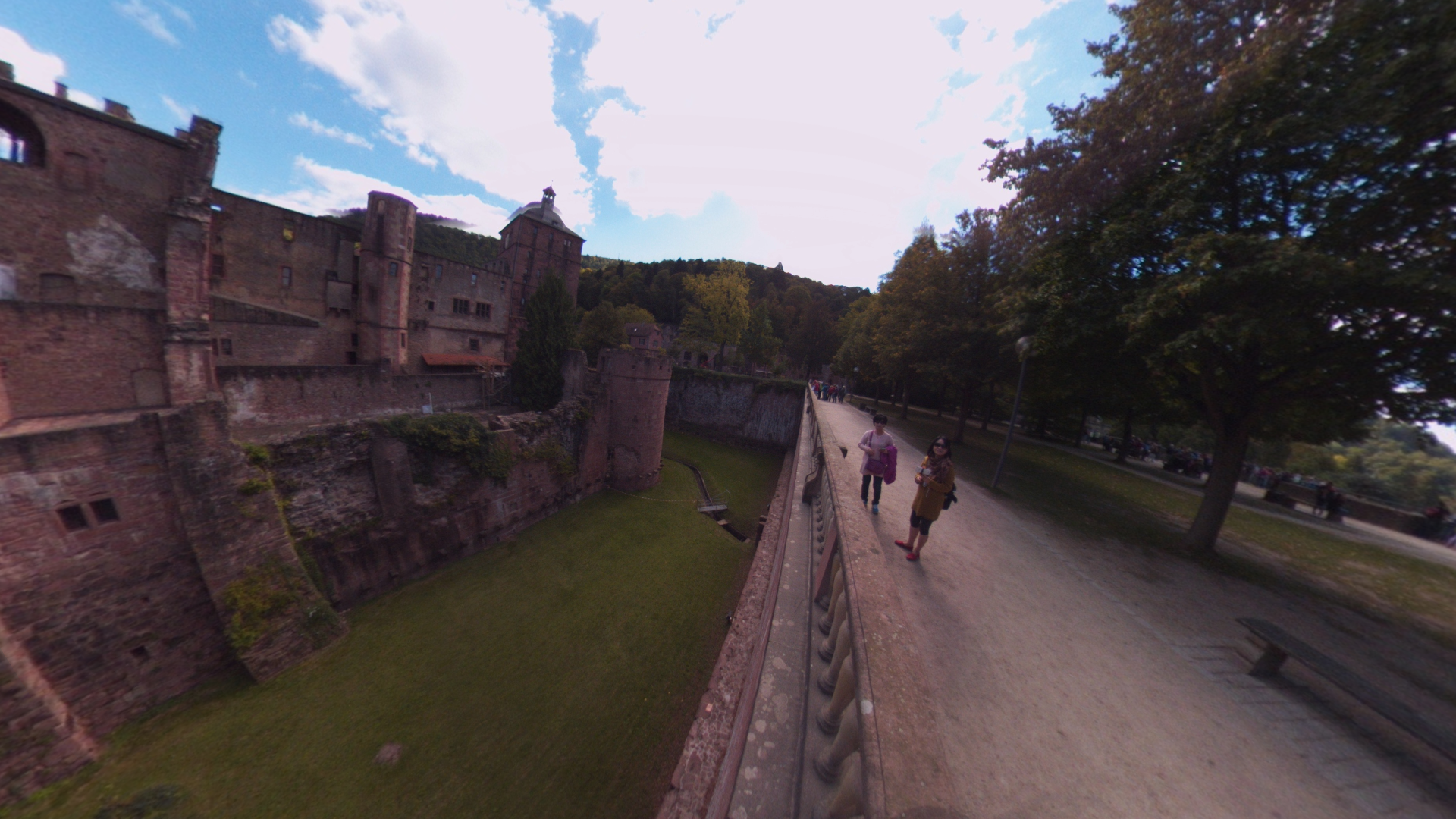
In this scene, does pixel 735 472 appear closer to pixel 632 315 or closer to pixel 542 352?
pixel 542 352

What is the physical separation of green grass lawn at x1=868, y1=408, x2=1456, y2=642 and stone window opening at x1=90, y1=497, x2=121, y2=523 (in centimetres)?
1769

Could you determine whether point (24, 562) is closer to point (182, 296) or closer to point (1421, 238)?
point (182, 296)

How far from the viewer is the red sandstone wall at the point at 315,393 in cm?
1565

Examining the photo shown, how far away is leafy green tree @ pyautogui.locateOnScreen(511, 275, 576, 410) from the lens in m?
27.2

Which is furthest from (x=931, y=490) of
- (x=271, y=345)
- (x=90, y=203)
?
(x=271, y=345)

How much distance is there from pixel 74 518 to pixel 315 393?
11.6m

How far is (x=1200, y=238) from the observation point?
20.3 feet

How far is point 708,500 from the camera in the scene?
Result: 2011cm

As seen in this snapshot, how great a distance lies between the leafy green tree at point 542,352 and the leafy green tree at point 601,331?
11.7m

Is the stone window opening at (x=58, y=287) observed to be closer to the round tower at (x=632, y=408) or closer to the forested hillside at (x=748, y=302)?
the round tower at (x=632, y=408)

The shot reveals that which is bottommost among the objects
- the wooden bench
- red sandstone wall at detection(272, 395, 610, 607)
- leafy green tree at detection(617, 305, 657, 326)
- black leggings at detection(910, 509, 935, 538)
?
red sandstone wall at detection(272, 395, 610, 607)

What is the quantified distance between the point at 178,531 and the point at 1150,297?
57.6 ft

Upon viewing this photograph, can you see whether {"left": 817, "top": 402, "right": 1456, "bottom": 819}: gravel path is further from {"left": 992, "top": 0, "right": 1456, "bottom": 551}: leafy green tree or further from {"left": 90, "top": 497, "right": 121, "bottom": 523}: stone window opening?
{"left": 90, "top": 497, "right": 121, "bottom": 523}: stone window opening

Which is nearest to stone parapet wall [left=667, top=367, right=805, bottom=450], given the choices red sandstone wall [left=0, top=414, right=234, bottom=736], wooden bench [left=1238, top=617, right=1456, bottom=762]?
red sandstone wall [left=0, top=414, right=234, bottom=736]
